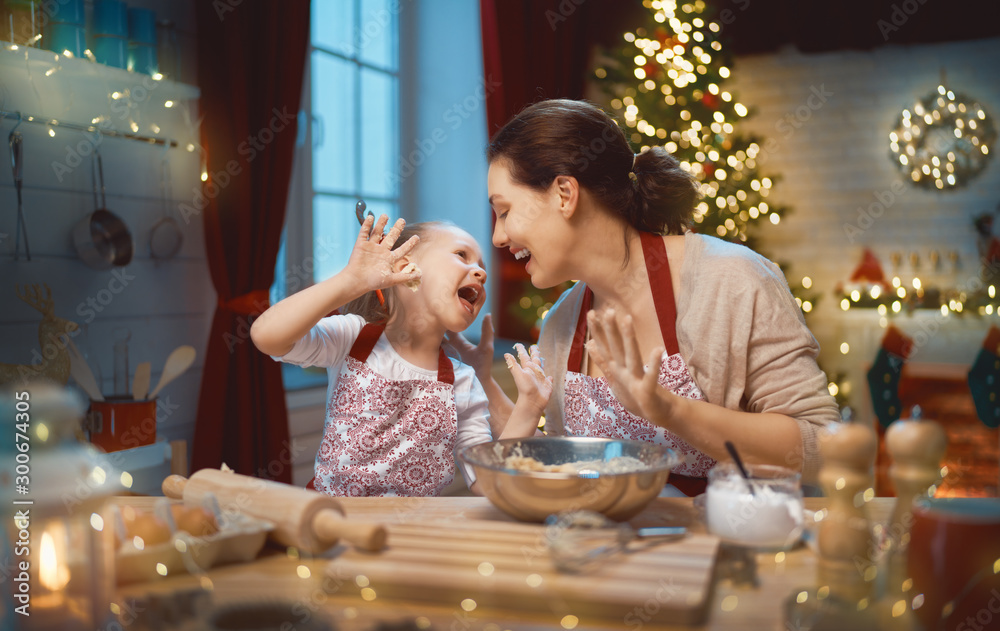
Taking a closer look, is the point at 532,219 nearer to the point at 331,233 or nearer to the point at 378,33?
the point at 331,233

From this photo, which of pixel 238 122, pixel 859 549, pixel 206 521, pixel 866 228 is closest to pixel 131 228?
pixel 238 122

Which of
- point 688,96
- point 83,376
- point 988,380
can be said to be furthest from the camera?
point 988,380

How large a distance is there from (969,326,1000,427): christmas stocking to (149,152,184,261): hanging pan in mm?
4126

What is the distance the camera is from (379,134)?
13.2ft

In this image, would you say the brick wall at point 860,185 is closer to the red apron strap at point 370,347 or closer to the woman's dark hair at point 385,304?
the woman's dark hair at point 385,304

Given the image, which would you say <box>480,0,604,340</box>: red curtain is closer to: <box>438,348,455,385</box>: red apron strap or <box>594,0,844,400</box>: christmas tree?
<box>594,0,844,400</box>: christmas tree

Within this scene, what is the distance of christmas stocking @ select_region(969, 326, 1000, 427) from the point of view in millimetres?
4156

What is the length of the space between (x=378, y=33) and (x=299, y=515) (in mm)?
3569

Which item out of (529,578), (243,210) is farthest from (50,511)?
(243,210)

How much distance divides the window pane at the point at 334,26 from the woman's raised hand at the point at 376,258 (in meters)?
2.34

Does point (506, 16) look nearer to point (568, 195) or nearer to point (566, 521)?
point (568, 195)

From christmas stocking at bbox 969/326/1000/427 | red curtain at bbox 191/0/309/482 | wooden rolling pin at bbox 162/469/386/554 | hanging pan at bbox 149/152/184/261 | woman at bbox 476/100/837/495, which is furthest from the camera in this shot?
christmas stocking at bbox 969/326/1000/427

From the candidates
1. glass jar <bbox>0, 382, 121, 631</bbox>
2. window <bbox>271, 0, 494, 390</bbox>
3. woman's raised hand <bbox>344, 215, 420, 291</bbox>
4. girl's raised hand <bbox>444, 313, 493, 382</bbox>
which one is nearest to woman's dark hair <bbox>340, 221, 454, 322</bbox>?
girl's raised hand <bbox>444, 313, 493, 382</bbox>

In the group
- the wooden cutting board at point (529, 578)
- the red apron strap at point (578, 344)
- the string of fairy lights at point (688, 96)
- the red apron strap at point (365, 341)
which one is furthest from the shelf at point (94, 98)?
the string of fairy lights at point (688, 96)
